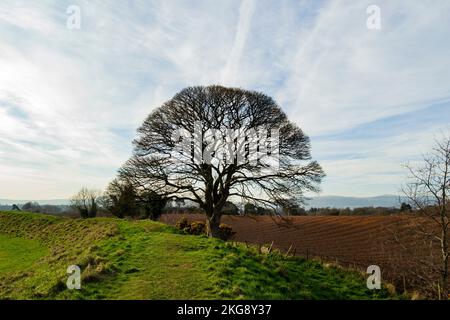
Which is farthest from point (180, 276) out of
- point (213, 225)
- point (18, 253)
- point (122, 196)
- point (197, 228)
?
point (18, 253)

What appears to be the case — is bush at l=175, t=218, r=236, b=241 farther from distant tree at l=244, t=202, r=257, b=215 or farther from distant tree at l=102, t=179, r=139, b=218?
distant tree at l=244, t=202, r=257, b=215

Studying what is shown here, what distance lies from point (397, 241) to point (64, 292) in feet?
47.8

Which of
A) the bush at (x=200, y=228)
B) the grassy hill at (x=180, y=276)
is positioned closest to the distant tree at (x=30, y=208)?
the bush at (x=200, y=228)

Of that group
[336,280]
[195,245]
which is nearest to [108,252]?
[195,245]

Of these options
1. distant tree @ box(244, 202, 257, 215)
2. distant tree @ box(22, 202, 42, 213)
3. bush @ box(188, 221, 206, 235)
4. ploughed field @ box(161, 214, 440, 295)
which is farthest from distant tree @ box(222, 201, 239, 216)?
distant tree @ box(22, 202, 42, 213)

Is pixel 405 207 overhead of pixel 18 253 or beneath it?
overhead

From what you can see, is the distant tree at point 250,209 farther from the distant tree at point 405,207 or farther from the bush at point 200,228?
the distant tree at point 405,207

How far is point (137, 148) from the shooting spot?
29.9 meters

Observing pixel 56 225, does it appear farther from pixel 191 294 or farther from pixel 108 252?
pixel 191 294

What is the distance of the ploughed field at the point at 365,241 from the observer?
57.9 ft

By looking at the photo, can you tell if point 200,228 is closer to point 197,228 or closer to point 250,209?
point 197,228

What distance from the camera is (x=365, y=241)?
103 feet

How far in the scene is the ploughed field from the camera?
17.7 m
